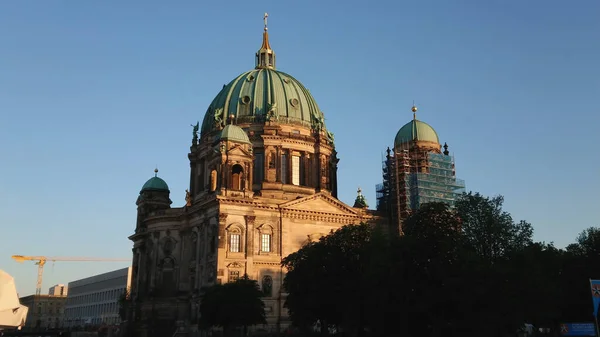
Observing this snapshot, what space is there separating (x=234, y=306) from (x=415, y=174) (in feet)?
111

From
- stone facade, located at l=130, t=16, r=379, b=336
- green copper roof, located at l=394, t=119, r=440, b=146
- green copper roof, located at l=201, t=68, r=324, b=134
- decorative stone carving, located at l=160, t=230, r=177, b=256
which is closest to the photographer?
stone facade, located at l=130, t=16, r=379, b=336

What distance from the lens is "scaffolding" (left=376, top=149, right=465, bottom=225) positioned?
79125mm

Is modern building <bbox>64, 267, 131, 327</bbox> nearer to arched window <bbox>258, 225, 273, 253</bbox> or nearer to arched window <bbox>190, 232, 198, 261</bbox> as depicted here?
arched window <bbox>190, 232, 198, 261</bbox>

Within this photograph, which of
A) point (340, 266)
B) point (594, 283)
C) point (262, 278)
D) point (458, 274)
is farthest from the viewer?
point (262, 278)

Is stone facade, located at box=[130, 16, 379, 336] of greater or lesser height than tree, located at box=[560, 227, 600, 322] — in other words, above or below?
above

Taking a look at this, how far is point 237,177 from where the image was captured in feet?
244

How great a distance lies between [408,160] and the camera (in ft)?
271

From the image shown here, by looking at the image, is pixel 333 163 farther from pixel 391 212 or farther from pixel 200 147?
pixel 200 147

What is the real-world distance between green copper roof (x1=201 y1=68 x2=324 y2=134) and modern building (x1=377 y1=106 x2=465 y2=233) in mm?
12394

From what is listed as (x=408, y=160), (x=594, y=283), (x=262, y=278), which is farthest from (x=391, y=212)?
(x=594, y=283)

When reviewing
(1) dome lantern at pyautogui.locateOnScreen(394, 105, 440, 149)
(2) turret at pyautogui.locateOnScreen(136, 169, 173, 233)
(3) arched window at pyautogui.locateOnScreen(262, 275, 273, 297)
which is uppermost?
(1) dome lantern at pyautogui.locateOnScreen(394, 105, 440, 149)

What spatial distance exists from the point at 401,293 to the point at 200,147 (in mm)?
46627

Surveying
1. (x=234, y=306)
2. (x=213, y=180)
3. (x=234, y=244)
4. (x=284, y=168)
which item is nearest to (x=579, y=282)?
(x=234, y=306)

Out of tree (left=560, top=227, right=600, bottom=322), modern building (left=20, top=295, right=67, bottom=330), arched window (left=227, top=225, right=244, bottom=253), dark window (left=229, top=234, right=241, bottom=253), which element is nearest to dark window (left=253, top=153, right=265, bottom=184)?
arched window (left=227, top=225, right=244, bottom=253)
